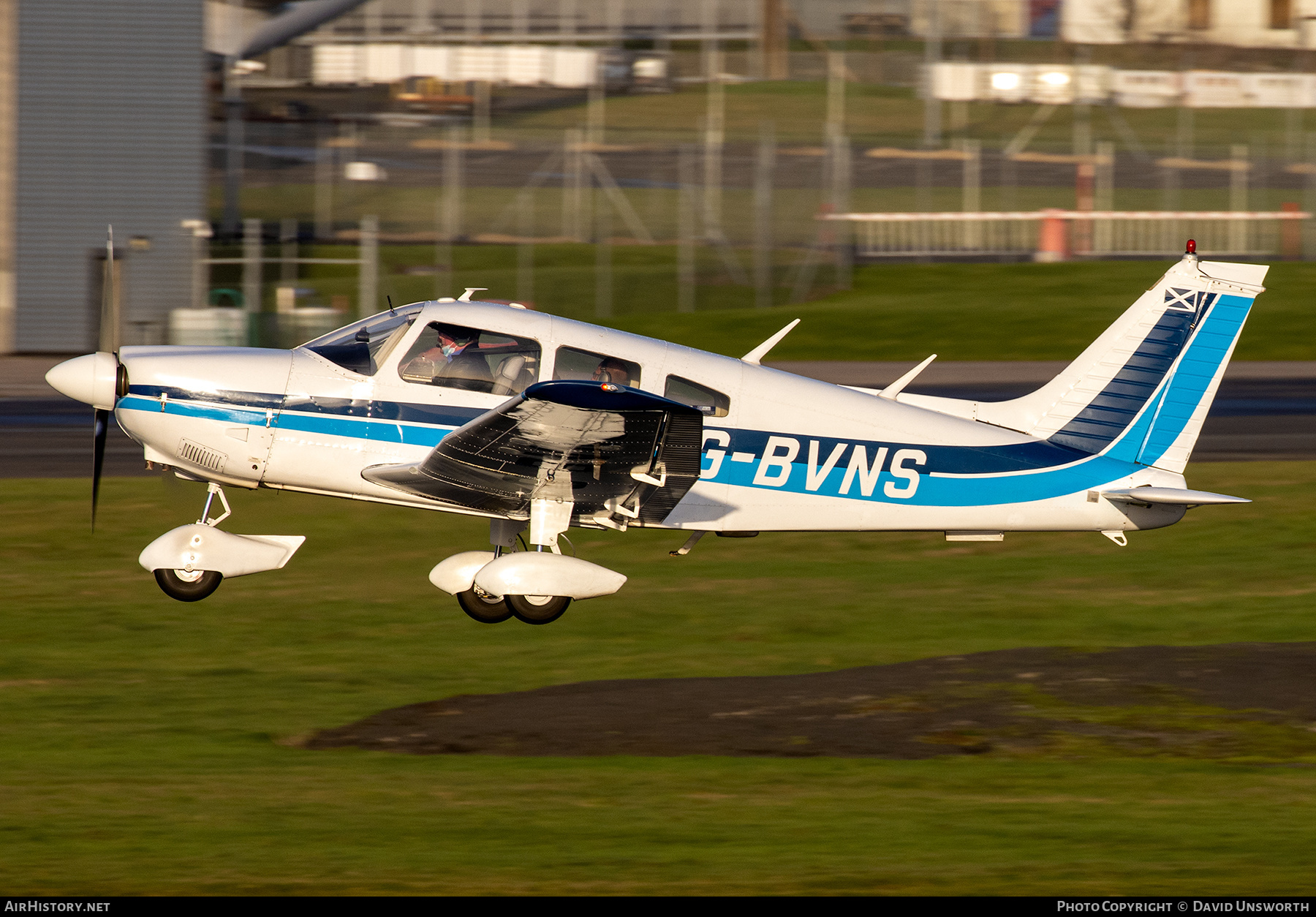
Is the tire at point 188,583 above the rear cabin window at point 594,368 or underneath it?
underneath

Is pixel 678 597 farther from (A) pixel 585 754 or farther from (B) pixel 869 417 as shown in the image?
(A) pixel 585 754

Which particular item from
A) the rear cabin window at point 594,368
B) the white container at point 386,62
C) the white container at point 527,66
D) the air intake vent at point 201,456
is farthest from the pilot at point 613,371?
the white container at point 527,66

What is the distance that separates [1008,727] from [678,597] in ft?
14.4

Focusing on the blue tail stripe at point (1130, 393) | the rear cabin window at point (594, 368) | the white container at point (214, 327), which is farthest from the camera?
the white container at point (214, 327)

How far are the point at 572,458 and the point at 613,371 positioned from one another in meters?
0.74

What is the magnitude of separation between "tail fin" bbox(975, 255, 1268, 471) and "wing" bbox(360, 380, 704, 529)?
9.91ft

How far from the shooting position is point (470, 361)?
12070 mm

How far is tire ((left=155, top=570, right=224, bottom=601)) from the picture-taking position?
1251 centimetres

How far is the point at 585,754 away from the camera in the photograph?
34.6 feet

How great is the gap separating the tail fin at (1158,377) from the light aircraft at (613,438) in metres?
0.02

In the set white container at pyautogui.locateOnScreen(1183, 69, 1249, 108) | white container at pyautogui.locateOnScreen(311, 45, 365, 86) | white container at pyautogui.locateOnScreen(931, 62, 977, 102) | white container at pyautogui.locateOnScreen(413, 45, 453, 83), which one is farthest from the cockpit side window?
white container at pyautogui.locateOnScreen(1183, 69, 1249, 108)

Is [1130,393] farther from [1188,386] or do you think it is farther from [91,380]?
[91,380]

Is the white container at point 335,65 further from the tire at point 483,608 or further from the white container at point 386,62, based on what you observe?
the tire at point 483,608

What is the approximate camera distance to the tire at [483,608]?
1323cm
